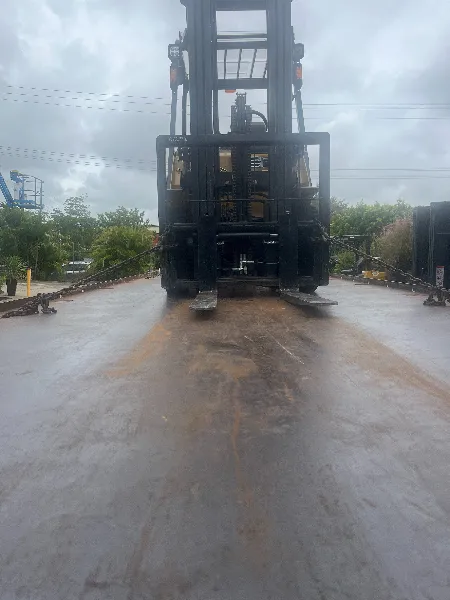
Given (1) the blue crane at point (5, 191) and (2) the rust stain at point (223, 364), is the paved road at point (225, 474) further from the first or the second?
(1) the blue crane at point (5, 191)

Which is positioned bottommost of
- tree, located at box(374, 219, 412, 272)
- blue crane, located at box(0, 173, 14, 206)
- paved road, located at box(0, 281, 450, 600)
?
paved road, located at box(0, 281, 450, 600)

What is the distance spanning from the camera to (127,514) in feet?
5.84

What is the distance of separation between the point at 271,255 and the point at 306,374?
4.96m

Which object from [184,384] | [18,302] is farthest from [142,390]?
[18,302]

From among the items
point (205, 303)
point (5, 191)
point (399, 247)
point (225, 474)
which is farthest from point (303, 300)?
point (5, 191)

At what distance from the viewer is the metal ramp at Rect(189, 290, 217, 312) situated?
5.68 meters

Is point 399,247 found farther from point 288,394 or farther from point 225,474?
point 225,474

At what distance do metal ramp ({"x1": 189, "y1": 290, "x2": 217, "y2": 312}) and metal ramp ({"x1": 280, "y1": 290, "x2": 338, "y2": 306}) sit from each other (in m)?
0.93

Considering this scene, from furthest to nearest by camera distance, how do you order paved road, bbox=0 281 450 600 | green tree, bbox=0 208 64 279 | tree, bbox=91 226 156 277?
tree, bbox=91 226 156 277 → green tree, bbox=0 208 64 279 → paved road, bbox=0 281 450 600

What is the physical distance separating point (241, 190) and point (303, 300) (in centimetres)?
254

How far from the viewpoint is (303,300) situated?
6.38 m

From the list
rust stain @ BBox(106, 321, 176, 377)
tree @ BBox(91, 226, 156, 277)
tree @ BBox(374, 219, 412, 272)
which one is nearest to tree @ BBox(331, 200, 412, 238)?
tree @ BBox(91, 226, 156, 277)

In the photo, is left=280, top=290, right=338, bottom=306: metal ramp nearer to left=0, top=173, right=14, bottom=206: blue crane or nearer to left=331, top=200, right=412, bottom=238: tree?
left=331, top=200, right=412, bottom=238: tree

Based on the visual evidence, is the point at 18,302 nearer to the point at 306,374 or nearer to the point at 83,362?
the point at 83,362
